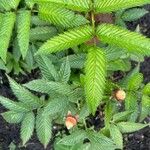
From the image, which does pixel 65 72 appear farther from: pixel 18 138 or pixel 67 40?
pixel 18 138

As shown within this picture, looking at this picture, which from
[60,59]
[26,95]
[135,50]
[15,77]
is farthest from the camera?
[15,77]

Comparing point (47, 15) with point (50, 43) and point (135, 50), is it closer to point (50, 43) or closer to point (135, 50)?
point (50, 43)

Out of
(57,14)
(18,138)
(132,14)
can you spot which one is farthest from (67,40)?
(18,138)

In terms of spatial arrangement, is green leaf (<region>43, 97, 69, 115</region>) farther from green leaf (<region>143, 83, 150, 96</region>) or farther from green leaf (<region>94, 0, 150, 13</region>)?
green leaf (<region>94, 0, 150, 13</region>)

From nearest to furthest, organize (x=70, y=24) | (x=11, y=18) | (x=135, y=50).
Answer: (x=135, y=50) → (x=70, y=24) → (x=11, y=18)

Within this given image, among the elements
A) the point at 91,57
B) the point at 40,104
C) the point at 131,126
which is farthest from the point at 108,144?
the point at 91,57

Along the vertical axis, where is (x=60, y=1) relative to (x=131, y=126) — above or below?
above

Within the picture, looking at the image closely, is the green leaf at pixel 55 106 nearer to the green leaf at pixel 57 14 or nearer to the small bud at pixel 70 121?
the small bud at pixel 70 121
